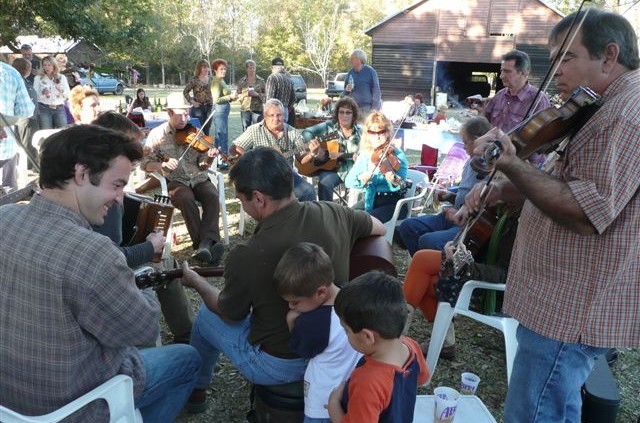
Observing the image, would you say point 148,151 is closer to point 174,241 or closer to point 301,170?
point 174,241

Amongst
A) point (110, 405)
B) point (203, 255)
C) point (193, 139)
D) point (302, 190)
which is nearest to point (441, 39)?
point (302, 190)

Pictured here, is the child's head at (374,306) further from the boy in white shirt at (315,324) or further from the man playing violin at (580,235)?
the man playing violin at (580,235)

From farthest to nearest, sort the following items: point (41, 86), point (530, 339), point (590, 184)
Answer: point (41, 86)
point (530, 339)
point (590, 184)

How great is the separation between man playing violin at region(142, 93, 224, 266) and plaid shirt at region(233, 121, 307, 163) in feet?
1.56

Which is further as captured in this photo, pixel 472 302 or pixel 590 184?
pixel 472 302

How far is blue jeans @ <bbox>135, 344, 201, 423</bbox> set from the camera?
6.72 ft

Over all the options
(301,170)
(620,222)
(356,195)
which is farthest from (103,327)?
(301,170)

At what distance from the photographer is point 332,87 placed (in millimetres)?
23203

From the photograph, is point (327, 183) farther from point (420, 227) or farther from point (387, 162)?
point (420, 227)

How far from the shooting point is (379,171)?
4707 mm

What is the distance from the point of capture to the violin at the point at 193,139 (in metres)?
4.75

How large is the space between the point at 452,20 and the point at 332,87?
599 cm

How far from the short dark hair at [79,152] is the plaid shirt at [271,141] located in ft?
11.1

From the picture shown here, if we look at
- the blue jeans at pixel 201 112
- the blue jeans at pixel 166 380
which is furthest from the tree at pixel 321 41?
the blue jeans at pixel 166 380
